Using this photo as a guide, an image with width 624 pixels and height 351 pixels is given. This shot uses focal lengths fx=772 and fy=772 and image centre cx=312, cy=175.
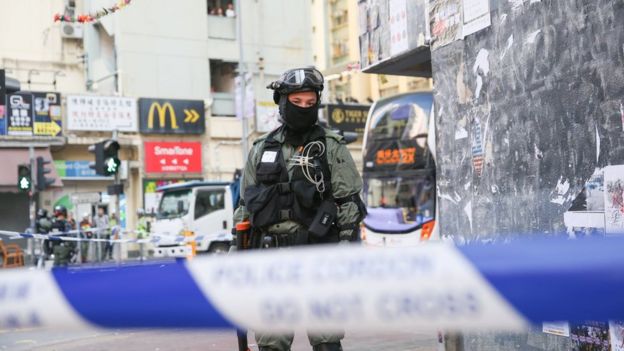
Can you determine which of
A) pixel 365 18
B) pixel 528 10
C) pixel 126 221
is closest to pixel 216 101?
pixel 126 221

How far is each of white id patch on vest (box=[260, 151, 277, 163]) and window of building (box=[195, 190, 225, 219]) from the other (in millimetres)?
16279

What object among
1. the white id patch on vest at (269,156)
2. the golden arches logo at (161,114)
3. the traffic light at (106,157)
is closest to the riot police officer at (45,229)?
the traffic light at (106,157)

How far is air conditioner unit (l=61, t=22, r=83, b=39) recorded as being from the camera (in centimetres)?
2945

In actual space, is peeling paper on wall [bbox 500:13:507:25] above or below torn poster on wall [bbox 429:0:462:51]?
below

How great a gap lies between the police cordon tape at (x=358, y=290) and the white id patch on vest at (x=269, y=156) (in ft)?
7.67

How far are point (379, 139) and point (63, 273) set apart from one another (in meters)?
13.4

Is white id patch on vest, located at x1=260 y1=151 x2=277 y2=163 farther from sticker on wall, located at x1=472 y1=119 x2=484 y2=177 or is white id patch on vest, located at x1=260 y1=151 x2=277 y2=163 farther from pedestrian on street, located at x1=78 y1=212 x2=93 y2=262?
pedestrian on street, located at x1=78 y1=212 x2=93 y2=262

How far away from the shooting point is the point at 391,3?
636 cm

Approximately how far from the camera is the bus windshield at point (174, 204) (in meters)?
20.2

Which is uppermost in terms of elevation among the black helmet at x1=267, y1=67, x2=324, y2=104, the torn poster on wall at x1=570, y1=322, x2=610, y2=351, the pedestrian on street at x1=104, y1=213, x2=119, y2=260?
the black helmet at x1=267, y1=67, x2=324, y2=104

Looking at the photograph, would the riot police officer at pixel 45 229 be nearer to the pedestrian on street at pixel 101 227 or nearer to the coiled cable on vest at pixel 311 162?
the pedestrian on street at pixel 101 227

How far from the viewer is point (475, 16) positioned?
506 cm

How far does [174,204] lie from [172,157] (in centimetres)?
808

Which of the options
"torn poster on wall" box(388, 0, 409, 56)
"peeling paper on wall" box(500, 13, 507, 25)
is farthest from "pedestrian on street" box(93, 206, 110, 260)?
"peeling paper on wall" box(500, 13, 507, 25)
